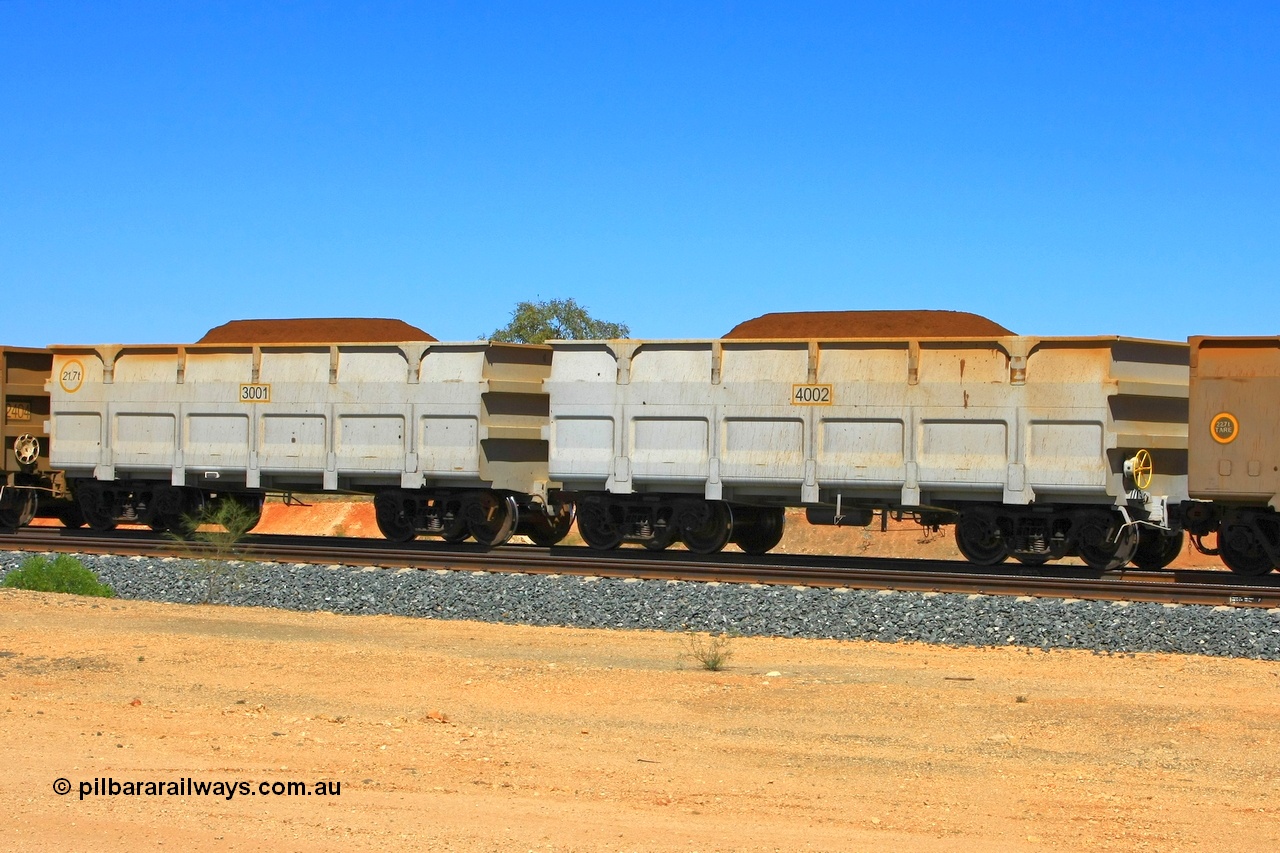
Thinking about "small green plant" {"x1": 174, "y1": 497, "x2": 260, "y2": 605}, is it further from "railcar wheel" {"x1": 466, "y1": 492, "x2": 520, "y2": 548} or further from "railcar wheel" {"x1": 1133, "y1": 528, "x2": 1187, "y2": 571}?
"railcar wheel" {"x1": 1133, "y1": 528, "x2": 1187, "y2": 571}

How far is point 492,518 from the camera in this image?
19.3 meters

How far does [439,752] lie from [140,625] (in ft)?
21.4

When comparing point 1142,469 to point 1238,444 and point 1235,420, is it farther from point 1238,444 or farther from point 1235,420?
point 1235,420

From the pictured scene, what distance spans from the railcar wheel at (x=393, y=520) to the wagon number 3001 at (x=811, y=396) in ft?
20.7

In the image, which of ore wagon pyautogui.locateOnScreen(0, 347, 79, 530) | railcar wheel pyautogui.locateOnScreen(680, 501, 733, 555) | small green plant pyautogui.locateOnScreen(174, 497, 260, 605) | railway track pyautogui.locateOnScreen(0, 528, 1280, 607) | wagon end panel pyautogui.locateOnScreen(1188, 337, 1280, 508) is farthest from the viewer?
ore wagon pyautogui.locateOnScreen(0, 347, 79, 530)

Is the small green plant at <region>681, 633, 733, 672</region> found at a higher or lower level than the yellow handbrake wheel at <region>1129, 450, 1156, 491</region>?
lower

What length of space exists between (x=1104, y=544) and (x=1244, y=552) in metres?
1.74

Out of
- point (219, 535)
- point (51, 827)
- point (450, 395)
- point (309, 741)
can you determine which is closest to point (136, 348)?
point (219, 535)

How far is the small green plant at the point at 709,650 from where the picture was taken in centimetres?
1087

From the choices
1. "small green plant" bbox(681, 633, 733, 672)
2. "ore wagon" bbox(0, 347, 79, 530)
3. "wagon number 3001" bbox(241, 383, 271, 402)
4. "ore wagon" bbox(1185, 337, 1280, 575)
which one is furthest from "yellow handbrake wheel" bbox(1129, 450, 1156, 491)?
"ore wagon" bbox(0, 347, 79, 530)

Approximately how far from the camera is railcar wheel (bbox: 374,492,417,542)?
19688 mm

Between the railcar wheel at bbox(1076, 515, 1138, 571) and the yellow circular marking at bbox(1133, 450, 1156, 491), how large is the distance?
2.01 feet

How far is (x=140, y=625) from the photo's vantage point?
13.0m

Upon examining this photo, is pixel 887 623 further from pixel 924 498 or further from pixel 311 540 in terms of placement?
pixel 311 540
